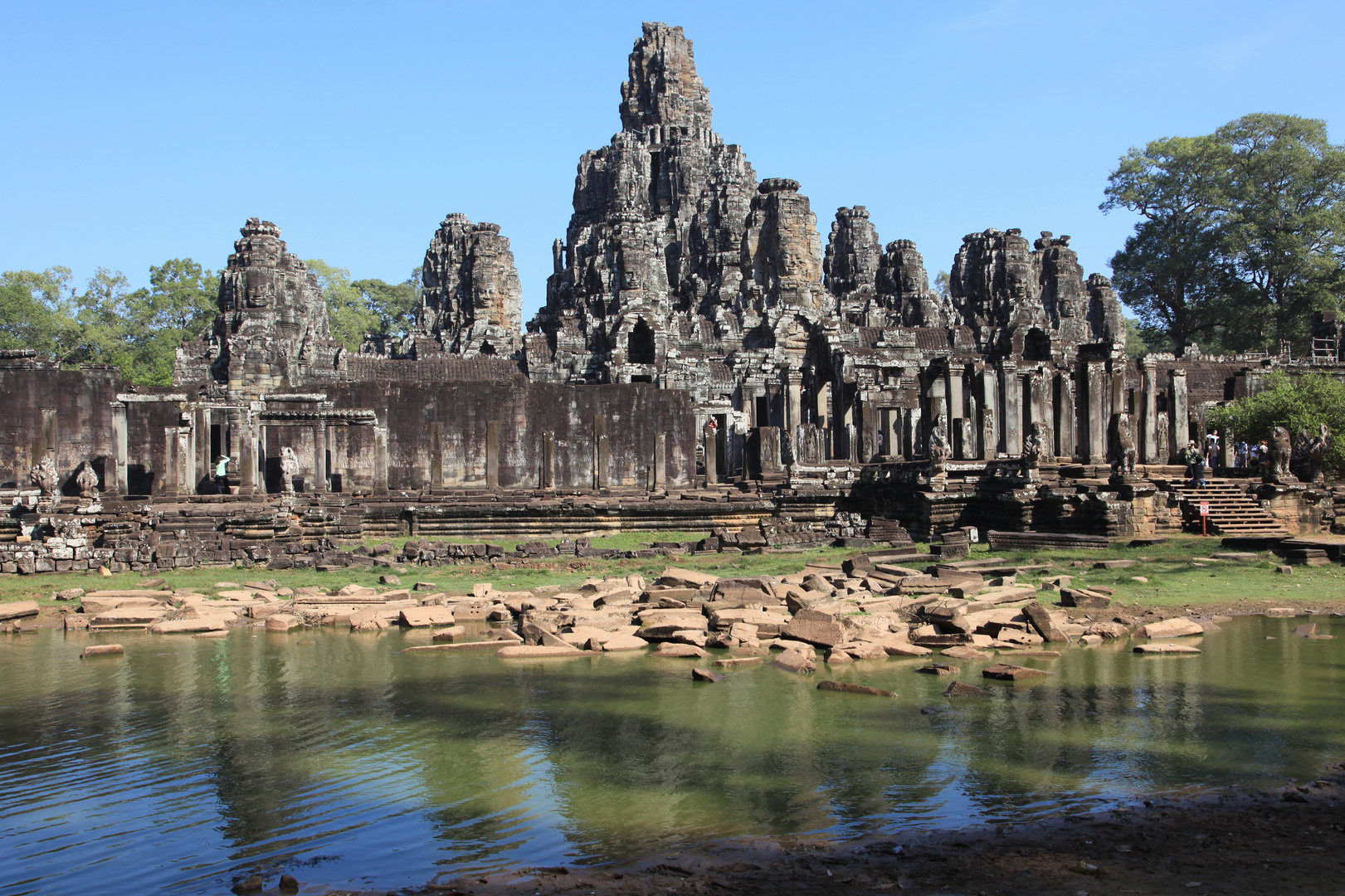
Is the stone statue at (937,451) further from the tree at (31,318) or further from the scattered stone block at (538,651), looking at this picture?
the tree at (31,318)

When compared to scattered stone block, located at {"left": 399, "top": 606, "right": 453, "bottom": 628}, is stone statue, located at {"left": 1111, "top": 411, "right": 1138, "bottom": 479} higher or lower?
higher

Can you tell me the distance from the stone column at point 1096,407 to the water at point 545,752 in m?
19.6

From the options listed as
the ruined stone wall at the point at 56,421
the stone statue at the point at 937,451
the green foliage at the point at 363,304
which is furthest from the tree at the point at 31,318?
the stone statue at the point at 937,451

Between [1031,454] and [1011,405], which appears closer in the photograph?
[1031,454]

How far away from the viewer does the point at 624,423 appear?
28000 mm

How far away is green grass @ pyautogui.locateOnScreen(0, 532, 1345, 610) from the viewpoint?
1424 centimetres

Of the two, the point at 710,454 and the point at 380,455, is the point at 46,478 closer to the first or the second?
the point at 380,455

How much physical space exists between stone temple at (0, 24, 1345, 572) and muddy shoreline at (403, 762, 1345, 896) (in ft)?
48.1

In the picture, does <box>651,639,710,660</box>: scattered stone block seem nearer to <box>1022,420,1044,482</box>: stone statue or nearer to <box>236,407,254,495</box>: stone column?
<box>1022,420,1044,482</box>: stone statue

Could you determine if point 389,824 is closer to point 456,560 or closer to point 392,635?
point 392,635

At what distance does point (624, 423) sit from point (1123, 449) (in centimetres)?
1205

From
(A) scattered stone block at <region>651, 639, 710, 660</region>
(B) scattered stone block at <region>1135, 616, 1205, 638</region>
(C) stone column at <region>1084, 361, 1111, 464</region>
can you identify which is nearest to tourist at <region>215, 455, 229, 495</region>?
(A) scattered stone block at <region>651, 639, 710, 660</region>

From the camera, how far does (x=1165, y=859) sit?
547 cm

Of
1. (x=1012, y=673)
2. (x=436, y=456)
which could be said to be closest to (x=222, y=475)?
(x=436, y=456)
